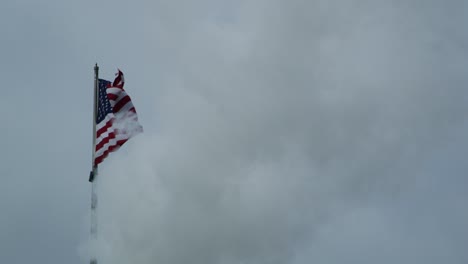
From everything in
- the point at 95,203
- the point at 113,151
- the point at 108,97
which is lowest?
the point at 95,203

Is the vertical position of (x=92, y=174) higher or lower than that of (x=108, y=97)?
lower

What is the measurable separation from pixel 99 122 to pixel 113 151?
1554mm

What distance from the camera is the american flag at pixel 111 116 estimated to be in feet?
107

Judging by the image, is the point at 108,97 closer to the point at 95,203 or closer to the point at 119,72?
the point at 119,72

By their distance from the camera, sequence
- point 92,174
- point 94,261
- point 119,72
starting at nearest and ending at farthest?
point 92,174
point 119,72
point 94,261

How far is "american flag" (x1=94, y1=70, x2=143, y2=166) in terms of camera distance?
32.7 metres

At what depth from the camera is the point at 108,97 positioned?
33.5 metres

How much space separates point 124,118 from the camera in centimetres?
3350

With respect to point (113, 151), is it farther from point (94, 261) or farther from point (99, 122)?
point (94, 261)

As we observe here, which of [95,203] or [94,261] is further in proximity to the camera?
[94,261]

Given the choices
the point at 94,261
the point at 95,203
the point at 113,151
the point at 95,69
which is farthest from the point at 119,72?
the point at 94,261

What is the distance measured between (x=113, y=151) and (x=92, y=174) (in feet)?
4.62

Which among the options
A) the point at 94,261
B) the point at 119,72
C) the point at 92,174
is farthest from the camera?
the point at 94,261

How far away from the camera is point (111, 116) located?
33.4m
